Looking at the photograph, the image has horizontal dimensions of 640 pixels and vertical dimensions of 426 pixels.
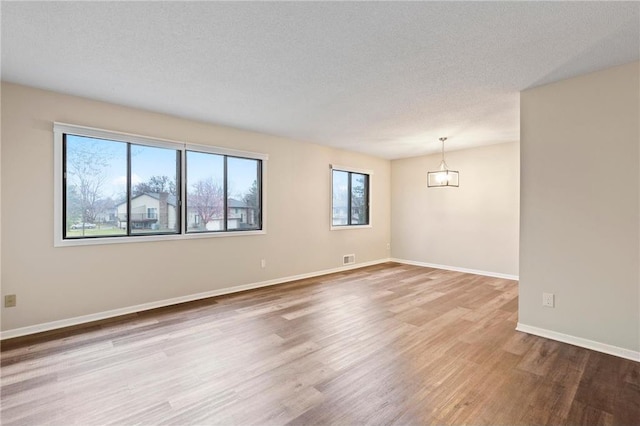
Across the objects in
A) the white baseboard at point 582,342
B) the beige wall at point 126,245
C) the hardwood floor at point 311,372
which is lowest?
the hardwood floor at point 311,372

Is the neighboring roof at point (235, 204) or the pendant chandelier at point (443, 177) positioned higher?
the pendant chandelier at point (443, 177)

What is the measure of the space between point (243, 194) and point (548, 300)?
13.6 ft

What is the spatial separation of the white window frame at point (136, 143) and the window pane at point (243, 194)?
4.1 inches

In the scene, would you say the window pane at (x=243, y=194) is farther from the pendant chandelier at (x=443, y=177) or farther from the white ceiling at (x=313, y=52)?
the pendant chandelier at (x=443, y=177)

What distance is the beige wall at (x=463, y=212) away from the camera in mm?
5500

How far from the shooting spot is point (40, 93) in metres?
3.14

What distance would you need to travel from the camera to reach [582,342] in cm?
277

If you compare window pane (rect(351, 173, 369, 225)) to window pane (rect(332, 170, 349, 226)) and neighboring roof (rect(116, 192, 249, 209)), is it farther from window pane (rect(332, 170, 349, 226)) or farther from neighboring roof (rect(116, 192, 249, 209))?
neighboring roof (rect(116, 192, 249, 209))

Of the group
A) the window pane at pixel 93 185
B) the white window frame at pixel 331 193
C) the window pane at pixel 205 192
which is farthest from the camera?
the white window frame at pixel 331 193

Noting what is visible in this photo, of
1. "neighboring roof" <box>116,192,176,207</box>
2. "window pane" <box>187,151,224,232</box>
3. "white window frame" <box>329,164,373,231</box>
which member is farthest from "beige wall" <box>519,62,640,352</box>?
"neighboring roof" <box>116,192,176,207</box>

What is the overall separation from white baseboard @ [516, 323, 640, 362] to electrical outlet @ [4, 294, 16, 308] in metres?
5.17

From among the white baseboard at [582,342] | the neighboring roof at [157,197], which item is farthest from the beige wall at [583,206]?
the neighboring roof at [157,197]

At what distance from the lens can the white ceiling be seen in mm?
1930

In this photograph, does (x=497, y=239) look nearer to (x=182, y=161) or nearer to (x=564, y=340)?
(x=564, y=340)
